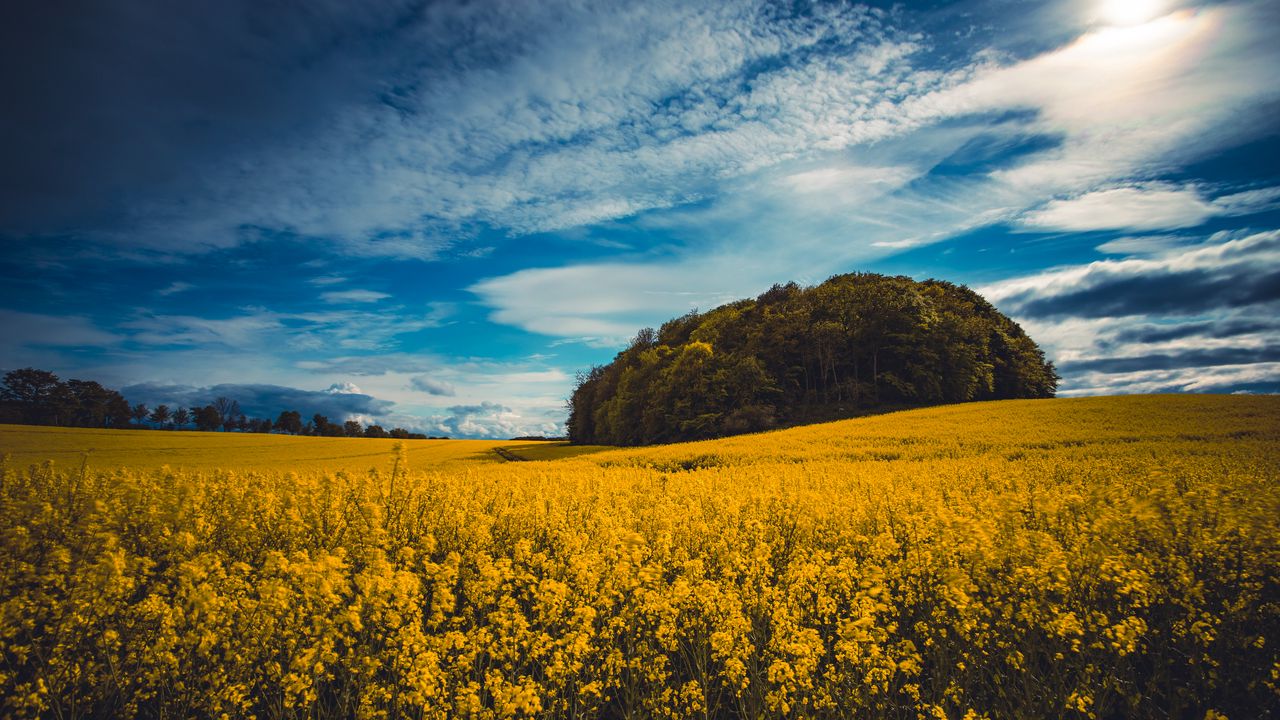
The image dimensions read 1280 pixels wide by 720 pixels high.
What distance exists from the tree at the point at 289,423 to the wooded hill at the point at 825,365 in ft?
120

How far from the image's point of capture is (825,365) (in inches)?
1834

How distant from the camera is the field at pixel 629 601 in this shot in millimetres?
4066

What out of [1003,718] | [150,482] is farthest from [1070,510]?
[150,482]

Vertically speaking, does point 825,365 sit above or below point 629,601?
above

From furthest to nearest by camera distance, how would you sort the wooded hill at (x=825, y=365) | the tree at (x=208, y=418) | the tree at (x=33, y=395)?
the tree at (x=208, y=418)
the wooded hill at (x=825, y=365)
the tree at (x=33, y=395)

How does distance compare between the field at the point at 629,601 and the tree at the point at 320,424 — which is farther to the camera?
the tree at the point at 320,424

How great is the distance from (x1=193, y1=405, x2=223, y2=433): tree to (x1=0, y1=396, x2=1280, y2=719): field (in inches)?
2044

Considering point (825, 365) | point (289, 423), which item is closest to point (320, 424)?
point (289, 423)

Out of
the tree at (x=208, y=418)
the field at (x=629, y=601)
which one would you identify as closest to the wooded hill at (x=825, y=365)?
the field at (x=629, y=601)

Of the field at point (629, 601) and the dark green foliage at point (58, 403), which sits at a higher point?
the dark green foliage at point (58, 403)

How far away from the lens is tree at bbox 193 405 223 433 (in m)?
49.0

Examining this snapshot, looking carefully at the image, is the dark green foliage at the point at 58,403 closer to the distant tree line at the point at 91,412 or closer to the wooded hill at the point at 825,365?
the distant tree line at the point at 91,412

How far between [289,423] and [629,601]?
6918 cm

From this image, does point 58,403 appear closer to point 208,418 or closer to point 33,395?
point 33,395
